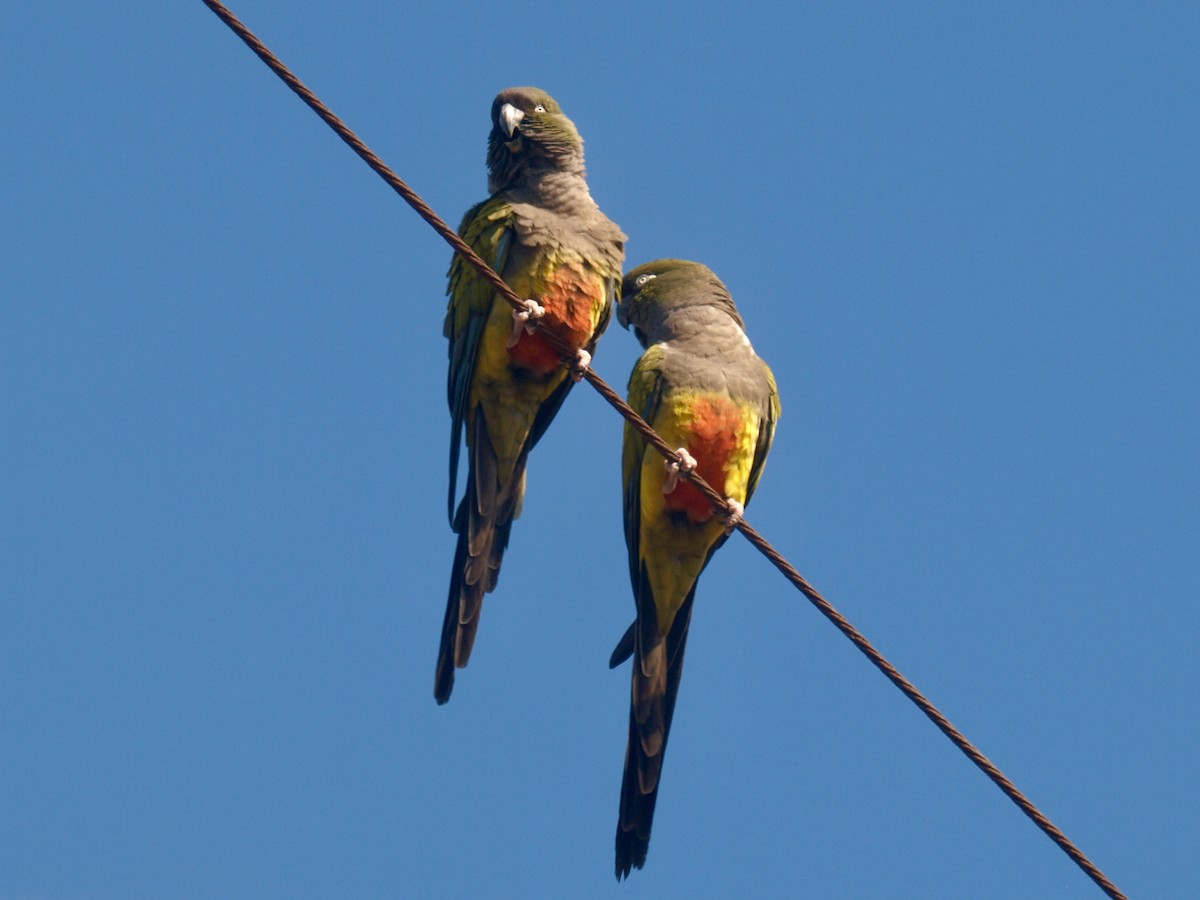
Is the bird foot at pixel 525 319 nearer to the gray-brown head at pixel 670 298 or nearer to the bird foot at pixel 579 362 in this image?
the bird foot at pixel 579 362

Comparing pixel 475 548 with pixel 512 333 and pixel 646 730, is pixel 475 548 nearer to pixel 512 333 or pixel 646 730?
pixel 512 333

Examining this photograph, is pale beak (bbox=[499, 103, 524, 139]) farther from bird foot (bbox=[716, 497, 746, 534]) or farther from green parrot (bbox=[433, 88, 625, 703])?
bird foot (bbox=[716, 497, 746, 534])

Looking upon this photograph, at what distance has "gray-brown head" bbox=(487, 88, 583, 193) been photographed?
7.64 m

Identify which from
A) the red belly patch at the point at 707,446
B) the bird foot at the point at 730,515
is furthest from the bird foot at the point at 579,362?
the bird foot at the point at 730,515

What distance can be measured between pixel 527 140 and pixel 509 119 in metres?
0.16

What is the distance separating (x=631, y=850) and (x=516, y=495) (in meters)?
1.88

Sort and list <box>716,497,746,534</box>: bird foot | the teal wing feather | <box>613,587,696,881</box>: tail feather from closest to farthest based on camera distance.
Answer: <box>613,587,696,881</box>: tail feather
<box>716,497,746,534</box>: bird foot
the teal wing feather

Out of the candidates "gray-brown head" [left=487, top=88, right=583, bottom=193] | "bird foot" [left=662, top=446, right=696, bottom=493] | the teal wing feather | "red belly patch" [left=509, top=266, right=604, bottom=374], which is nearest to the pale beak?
"gray-brown head" [left=487, top=88, right=583, bottom=193]

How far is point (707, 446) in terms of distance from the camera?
23.0 ft

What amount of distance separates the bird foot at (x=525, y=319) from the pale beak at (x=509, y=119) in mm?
1142

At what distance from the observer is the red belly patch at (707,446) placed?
22.9ft

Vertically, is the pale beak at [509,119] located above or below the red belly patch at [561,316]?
above

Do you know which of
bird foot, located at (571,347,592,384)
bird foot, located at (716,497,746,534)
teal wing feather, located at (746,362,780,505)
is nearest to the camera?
bird foot, located at (716,497,746,534)

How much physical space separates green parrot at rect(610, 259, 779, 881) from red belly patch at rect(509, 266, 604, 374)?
408mm
